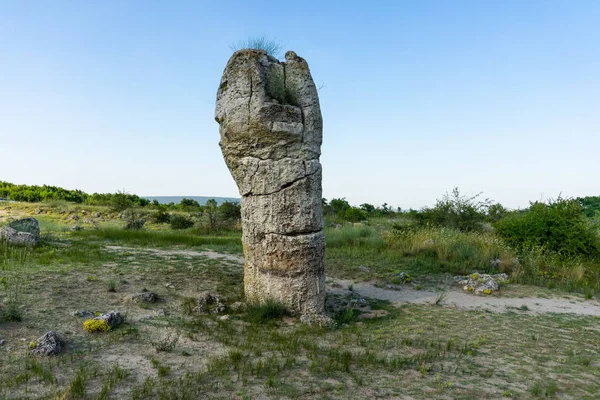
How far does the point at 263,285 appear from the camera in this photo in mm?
6625

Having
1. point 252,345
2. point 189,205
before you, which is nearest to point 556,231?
point 252,345

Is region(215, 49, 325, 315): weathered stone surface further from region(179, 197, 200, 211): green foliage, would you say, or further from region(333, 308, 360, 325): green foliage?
region(179, 197, 200, 211): green foliage

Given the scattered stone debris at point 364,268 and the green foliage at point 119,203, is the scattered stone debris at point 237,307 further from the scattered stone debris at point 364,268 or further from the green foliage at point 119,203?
the green foliage at point 119,203

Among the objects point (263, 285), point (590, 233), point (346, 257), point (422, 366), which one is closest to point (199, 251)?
point (346, 257)

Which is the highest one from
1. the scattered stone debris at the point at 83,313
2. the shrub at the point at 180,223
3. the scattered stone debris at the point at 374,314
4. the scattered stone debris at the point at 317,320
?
the shrub at the point at 180,223

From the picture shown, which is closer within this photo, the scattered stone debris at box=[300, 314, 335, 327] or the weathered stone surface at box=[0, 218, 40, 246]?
the scattered stone debris at box=[300, 314, 335, 327]

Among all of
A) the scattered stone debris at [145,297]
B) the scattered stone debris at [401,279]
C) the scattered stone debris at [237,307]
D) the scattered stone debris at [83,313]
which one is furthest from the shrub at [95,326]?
the scattered stone debris at [401,279]

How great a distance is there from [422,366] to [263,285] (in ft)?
9.70

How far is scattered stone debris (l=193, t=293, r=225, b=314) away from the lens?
6.48m

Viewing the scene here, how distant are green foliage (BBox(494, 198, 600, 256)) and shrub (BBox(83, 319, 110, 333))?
1212 centimetres

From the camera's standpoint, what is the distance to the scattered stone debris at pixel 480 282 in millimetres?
8739

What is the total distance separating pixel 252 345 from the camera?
505cm

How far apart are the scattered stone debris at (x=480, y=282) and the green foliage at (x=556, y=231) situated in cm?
380

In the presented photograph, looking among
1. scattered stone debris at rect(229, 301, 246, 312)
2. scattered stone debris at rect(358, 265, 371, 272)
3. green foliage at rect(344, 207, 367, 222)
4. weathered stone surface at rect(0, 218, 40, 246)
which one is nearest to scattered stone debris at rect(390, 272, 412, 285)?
scattered stone debris at rect(358, 265, 371, 272)
